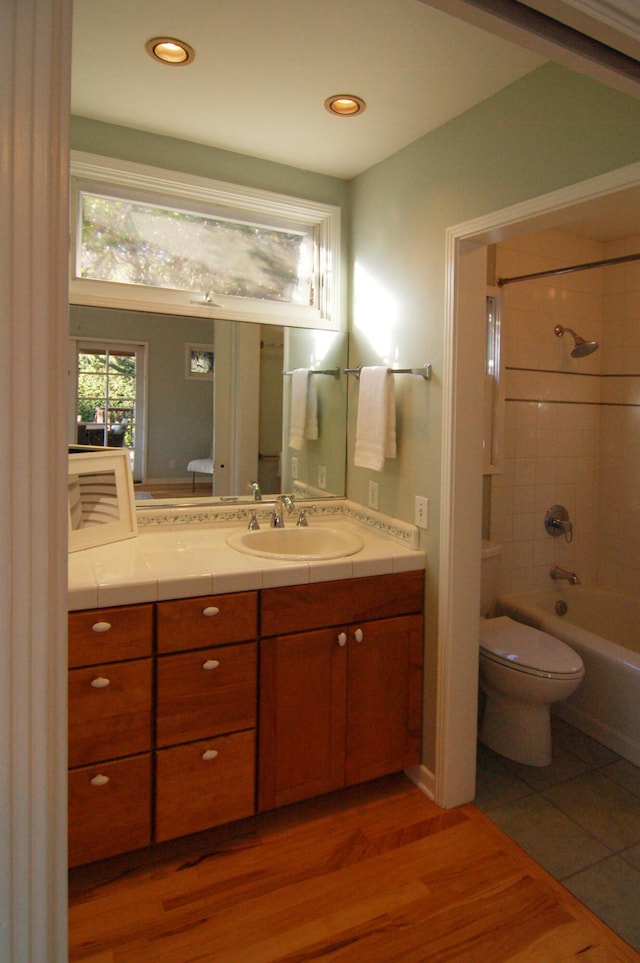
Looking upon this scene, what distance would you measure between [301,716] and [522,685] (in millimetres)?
888

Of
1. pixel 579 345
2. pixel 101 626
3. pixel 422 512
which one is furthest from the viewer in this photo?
pixel 579 345

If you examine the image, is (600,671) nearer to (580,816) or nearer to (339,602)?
(580,816)

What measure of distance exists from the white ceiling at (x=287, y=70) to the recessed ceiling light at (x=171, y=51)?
0.08ft

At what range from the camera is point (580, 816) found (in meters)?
2.10

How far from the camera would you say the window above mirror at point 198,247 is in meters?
2.24

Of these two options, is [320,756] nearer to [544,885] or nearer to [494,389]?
[544,885]

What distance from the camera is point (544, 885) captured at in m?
1.79

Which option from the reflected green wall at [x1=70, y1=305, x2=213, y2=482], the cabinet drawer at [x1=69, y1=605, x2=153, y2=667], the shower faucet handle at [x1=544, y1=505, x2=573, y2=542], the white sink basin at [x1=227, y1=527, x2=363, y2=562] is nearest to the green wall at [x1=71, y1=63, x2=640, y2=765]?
the white sink basin at [x1=227, y1=527, x2=363, y2=562]

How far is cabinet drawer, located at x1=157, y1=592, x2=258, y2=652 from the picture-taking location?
178cm

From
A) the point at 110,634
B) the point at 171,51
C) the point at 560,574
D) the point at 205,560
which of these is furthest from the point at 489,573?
the point at 171,51

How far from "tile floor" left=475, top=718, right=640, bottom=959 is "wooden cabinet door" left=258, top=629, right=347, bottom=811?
62cm

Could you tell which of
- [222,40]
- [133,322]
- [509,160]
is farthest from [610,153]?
[133,322]

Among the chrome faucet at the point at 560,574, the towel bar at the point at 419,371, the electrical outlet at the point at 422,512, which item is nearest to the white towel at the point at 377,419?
the towel bar at the point at 419,371

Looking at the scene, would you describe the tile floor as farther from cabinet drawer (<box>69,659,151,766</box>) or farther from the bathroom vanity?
cabinet drawer (<box>69,659,151,766</box>)
